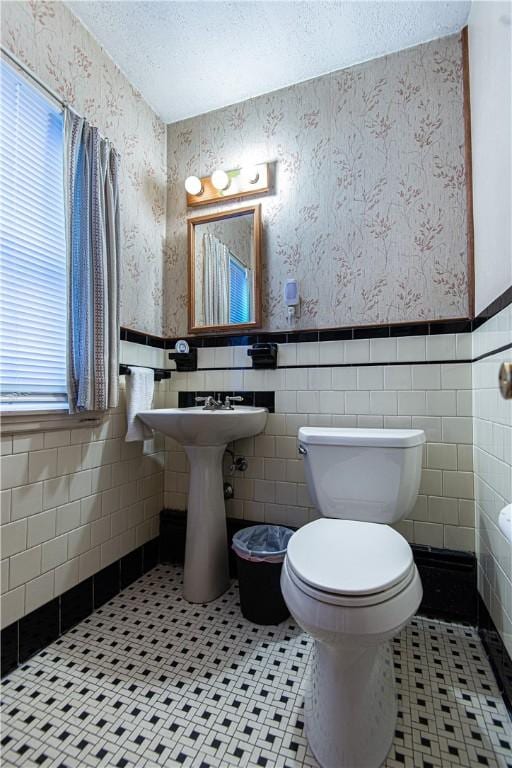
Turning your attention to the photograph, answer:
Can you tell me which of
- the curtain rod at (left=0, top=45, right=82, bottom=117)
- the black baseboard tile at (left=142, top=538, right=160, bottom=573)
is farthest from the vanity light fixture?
the black baseboard tile at (left=142, top=538, right=160, bottom=573)

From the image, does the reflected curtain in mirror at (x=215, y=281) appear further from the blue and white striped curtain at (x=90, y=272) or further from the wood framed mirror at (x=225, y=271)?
the blue and white striped curtain at (x=90, y=272)

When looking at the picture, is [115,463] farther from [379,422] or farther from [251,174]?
[251,174]

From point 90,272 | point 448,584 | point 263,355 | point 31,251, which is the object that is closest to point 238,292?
point 263,355

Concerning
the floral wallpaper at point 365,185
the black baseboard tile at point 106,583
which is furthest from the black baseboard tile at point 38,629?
the floral wallpaper at point 365,185

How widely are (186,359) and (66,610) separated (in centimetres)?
117

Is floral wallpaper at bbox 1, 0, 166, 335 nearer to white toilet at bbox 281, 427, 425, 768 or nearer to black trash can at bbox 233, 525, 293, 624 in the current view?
black trash can at bbox 233, 525, 293, 624

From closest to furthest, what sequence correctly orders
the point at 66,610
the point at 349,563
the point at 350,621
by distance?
the point at 350,621
the point at 349,563
the point at 66,610

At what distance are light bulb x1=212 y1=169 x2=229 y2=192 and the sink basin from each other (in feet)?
3.90

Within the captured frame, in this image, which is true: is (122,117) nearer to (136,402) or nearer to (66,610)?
(136,402)

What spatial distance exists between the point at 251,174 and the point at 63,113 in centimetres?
82

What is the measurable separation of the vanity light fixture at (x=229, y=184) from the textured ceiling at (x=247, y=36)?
41cm

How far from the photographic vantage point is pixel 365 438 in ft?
3.93

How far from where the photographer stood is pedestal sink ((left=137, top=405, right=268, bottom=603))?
1.43 meters

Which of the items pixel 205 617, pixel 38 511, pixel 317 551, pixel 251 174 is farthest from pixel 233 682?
pixel 251 174
